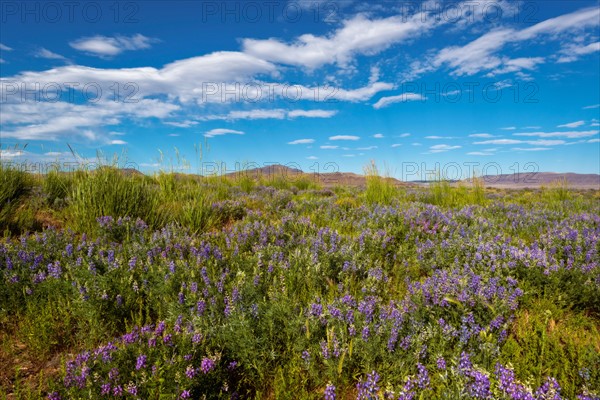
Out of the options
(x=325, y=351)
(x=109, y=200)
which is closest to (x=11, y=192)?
(x=109, y=200)

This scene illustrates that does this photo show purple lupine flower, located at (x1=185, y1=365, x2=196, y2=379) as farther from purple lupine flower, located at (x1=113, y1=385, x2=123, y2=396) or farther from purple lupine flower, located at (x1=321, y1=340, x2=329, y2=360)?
purple lupine flower, located at (x1=321, y1=340, x2=329, y2=360)

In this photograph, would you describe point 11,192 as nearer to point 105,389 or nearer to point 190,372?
point 105,389

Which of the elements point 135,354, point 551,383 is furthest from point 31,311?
point 551,383

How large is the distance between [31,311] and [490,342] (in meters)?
4.02

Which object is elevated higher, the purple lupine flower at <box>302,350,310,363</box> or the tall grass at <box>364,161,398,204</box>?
the tall grass at <box>364,161,398,204</box>

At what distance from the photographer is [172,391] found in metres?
2.26

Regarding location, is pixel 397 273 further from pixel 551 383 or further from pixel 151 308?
→ pixel 151 308

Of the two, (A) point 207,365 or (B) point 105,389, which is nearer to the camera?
(B) point 105,389

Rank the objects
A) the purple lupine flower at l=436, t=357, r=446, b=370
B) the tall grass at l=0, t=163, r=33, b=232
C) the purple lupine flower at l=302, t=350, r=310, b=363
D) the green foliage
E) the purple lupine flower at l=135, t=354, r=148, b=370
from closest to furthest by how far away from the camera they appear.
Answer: the purple lupine flower at l=135, t=354, r=148, b=370 → the purple lupine flower at l=436, t=357, r=446, b=370 → the purple lupine flower at l=302, t=350, r=310, b=363 → the tall grass at l=0, t=163, r=33, b=232 → the green foliage

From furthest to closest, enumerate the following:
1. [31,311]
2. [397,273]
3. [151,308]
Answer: [397,273]
[151,308]
[31,311]

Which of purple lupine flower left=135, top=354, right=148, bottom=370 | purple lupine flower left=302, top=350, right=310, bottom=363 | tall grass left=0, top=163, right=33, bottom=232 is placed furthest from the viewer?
tall grass left=0, top=163, right=33, bottom=232

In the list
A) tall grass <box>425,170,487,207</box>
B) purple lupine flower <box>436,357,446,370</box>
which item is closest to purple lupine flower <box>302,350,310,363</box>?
purple lupine flower <box>436,357,446,370</box>

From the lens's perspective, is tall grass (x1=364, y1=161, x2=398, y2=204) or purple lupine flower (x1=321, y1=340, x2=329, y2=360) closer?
purple lupine flower (x1=321, y1=340, x2=329, y2=360)

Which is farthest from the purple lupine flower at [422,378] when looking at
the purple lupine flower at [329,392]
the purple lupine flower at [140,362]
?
the purple lupine flower at [140,362]
